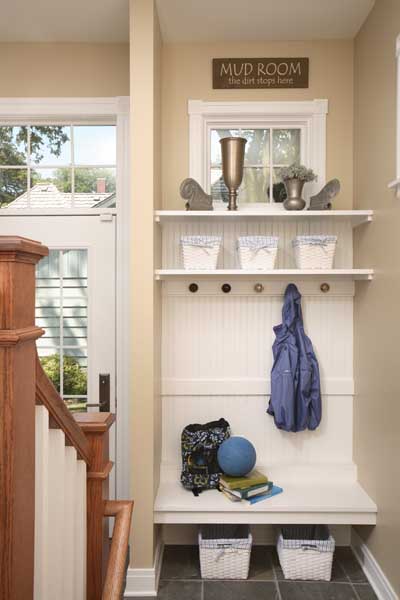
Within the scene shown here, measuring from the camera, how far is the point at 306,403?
279 centimetres

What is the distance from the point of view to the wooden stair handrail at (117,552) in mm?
1120

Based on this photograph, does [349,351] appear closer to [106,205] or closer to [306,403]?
[306,403]

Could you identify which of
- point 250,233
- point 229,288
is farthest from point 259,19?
point 229,288

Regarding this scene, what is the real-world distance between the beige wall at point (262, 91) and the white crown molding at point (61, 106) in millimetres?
334

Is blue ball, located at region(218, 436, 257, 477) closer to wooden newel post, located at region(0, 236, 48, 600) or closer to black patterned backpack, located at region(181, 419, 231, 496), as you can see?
black patterned backpack, located at region(181, 419, 231, 496)

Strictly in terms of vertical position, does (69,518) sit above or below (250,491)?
above

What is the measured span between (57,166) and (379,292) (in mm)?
1978

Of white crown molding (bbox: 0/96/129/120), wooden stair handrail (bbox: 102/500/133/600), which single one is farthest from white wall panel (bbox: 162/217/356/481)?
wooden stair handrail (bbox: 102/500/133/600)

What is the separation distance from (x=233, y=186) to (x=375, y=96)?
83 cm

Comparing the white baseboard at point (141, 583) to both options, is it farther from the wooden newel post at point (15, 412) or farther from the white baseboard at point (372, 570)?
the wooden newel post at point (15, 412)

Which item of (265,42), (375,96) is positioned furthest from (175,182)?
(375,96)

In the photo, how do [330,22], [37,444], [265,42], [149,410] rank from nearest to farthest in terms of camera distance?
[37,444] → [149,410] → [330,22] → [265,42]

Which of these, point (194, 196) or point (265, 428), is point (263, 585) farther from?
point (194, 196)

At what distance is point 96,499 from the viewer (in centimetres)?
119
